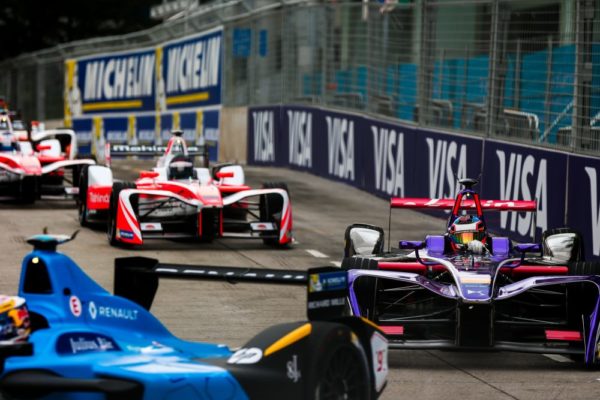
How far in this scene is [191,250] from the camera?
16.4 metres

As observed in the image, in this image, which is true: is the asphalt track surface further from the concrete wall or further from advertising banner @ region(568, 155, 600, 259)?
the concrete wall

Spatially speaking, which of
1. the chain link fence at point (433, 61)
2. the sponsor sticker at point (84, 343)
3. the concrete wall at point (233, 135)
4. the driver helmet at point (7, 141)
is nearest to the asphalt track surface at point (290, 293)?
the driver helmet at point (7, 141)

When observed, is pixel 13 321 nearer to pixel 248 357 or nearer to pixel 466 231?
pixel 248 357

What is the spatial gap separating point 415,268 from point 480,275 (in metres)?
0.58

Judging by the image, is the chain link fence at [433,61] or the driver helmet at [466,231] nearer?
the driver helmet at [466,231]

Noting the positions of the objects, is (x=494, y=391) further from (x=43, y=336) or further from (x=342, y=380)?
(x=43, y=336)

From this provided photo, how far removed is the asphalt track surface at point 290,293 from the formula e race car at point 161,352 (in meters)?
1.53

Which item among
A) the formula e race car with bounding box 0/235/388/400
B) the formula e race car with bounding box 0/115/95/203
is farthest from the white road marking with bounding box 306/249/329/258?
the formula e race car with bounding box 0/235/388/400

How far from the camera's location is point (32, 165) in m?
21.1

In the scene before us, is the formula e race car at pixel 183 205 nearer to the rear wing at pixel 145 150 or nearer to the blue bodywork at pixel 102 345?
the rear wing at pixel 145 150

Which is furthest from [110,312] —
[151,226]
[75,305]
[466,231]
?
[151,226]

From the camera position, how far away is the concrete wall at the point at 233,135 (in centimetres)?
3303

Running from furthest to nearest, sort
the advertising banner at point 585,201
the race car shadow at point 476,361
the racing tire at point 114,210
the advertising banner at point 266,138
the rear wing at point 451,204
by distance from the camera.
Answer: the advertising banner at point 266,138 → the racing tire at point 114,210 → the advertising banner at point 585,201 → the rear wing at point 451,204 → the race car shadow at point 476,361

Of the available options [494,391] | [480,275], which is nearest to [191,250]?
[480,275]
